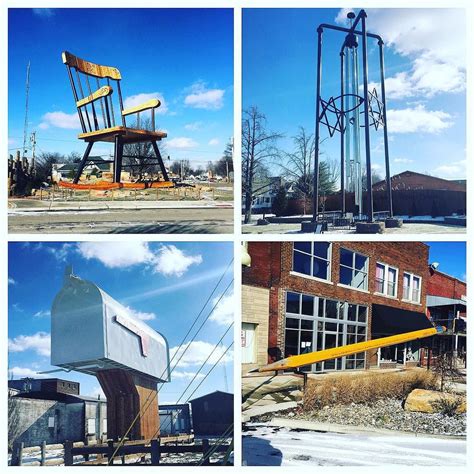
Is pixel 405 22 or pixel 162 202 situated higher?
pixel 405 22

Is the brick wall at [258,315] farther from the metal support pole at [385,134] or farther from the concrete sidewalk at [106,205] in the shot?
the metal support pole at [385,134]

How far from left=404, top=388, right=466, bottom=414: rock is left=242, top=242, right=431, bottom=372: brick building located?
1.23ft

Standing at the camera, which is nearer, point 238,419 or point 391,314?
point 238,419

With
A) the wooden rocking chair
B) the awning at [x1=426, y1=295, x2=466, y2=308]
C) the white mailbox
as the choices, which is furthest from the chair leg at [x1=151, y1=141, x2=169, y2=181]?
the awning at [x1=426, y1=295, x2=466, y2=308]

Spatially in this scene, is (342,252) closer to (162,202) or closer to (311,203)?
(311,203)

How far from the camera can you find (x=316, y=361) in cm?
579

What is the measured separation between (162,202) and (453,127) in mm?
2858

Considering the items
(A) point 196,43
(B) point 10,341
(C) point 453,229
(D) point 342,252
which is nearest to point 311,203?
(D) point 342,252

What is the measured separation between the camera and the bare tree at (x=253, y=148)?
5664mm

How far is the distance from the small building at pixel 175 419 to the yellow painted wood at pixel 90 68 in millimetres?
3137

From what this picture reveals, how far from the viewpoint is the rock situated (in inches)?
229

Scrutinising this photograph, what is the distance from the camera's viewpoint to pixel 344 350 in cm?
588

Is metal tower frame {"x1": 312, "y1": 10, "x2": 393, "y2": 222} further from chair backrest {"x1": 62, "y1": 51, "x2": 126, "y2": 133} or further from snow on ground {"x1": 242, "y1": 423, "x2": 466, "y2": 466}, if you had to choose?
snow on ground {"x1": 242, "y1": 423, "x2": 466, "y2": 466}

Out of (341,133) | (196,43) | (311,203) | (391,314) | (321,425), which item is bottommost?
(321,425)
